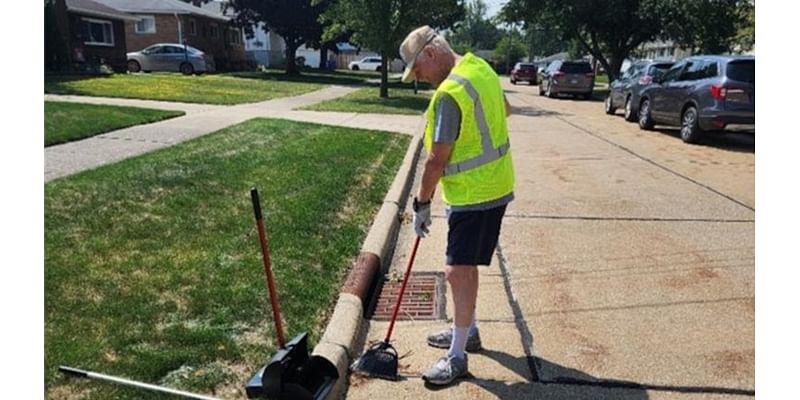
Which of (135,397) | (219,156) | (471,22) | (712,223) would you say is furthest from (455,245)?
(471,22)

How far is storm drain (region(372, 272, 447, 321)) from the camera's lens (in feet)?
14.2

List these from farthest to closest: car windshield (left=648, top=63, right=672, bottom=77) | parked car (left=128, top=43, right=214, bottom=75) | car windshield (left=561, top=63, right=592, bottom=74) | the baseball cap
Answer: parked car (left=128, top=43, right=214, bottom=75)
car windshield (left=561, top=63, right=592, bottom=74)
car windshield (left=648, top=63, right=672, bottom=77)
the baseball cap

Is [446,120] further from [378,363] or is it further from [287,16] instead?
[287,16]

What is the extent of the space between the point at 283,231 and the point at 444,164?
267 centimetres

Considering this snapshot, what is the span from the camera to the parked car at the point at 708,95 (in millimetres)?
11523

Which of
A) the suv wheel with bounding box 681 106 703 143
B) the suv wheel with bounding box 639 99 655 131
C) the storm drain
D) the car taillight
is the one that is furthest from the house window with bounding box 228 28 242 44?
the storm drain

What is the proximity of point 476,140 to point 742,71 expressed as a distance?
10542 millimetres

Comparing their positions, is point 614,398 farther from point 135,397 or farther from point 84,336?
point 84,336

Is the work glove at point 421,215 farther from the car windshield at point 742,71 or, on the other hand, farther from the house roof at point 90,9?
the house roof at point 90,9

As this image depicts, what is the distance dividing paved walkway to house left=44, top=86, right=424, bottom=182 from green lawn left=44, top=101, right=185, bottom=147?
196 mm

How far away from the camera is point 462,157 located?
3195 mm

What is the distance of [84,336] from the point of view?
3.47 meters

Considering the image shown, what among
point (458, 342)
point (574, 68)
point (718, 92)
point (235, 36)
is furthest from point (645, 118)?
point (235, 36)

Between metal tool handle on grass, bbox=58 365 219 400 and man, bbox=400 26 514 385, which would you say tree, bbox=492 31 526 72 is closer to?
man, bbox=400 26 514 385
